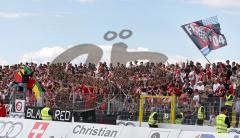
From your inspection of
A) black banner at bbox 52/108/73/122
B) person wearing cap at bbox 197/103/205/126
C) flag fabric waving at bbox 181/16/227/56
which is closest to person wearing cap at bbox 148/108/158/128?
person wearing cap at bbox 197/103/205/126

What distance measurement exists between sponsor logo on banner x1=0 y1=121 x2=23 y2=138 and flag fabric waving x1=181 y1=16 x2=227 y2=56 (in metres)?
11.0

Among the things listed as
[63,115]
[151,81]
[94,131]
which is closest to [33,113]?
[63,115]

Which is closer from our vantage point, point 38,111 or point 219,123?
point 219,123

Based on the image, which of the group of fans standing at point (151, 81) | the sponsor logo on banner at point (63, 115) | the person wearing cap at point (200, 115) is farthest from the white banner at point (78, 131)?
the person wearing cap at point (200, 115)

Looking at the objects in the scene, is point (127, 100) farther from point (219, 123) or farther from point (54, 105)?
point (219, 123)

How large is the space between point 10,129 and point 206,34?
12134 mm

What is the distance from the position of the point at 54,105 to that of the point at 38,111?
294 centimetres

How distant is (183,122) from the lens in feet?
65.5

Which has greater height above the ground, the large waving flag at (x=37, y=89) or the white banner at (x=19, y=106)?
the large waving flag at (x=37, y=89)

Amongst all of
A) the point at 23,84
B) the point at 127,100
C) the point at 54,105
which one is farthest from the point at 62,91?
the point at 127,100

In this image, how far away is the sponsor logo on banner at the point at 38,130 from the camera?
16.5m

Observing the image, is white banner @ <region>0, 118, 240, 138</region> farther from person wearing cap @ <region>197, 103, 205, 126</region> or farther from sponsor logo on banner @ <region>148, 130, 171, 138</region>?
person wearing cap @ <region>197, 103, 205, 126</region>

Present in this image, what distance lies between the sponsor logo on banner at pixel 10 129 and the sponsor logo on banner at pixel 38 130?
1.89 ft

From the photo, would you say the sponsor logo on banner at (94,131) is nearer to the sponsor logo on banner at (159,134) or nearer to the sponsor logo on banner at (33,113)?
the sponsor logo on banner at (159,134)
